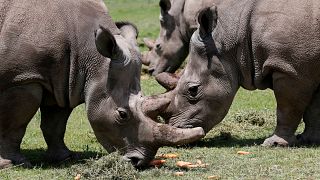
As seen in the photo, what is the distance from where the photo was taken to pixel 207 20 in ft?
33.1

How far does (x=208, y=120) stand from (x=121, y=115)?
1.99 metres

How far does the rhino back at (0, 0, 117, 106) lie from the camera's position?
855 centimetres

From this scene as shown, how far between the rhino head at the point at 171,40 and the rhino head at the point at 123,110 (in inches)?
242

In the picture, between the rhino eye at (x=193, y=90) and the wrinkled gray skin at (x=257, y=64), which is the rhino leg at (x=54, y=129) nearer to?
the wrinkled gray skin at (x=257, y=64)

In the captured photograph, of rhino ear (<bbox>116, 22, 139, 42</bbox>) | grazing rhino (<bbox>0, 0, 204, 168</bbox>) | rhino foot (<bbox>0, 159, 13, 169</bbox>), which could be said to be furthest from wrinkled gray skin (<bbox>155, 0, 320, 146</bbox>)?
rhino foot (<bbox>0, 159, 13, 169</bbox>)

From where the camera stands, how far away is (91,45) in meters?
8.83

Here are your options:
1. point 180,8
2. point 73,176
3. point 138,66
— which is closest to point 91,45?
point 138,66

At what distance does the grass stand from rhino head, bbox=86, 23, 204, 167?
250mm

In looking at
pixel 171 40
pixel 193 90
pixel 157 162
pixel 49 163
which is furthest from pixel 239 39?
pixel 171 40

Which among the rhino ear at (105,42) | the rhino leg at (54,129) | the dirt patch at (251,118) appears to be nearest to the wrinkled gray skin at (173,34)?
the dirt patch at (251,118)

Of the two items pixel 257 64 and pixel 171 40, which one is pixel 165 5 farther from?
pixel 257 64

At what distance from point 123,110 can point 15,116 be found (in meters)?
1.08

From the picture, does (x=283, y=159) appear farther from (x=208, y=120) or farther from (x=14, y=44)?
(x=14, y=44)

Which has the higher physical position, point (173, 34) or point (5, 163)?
point (5, 163)
